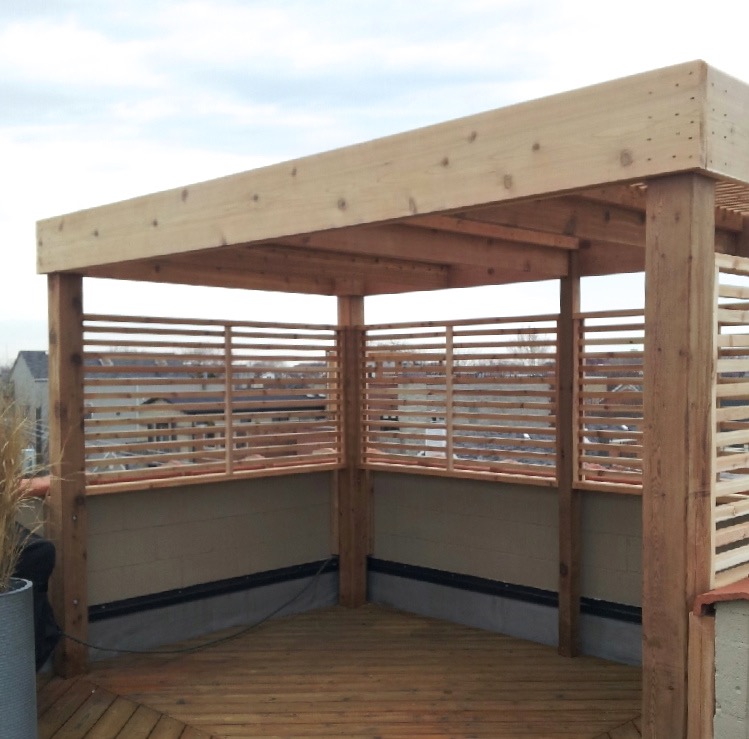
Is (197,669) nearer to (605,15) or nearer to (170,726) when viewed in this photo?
(170,726)

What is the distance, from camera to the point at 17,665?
12.0 feet

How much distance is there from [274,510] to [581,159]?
4086 millimetres

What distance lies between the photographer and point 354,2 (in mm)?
4332

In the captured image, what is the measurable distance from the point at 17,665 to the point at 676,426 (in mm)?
2888

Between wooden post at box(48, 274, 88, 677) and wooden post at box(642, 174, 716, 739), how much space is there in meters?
3.49

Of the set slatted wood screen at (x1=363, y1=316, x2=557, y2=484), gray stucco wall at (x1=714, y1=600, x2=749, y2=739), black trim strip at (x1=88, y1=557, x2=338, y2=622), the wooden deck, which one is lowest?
the wooden deck

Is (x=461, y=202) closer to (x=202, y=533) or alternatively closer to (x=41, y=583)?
(x=41, y=583)

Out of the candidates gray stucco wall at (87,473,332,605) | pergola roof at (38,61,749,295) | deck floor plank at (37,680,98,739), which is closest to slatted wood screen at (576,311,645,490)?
pergola roof at (38,61,749,295)

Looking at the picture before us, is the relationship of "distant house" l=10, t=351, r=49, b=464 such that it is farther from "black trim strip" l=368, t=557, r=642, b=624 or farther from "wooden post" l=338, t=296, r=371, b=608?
"black trim strip" l=368, t=557, r=642, b=624

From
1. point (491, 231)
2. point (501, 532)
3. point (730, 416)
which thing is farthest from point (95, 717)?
point (730, 416)

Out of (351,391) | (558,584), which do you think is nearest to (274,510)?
(351,391)

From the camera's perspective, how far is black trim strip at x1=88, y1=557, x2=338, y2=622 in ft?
17.2

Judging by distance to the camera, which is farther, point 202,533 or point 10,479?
point 202,533

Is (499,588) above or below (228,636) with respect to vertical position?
above
